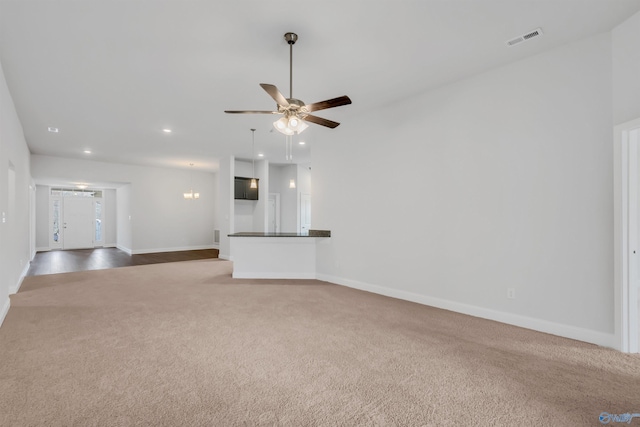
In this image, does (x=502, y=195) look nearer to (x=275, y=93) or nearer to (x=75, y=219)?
(x=275, y=93)

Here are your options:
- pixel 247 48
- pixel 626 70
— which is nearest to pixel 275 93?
pixel 247 48

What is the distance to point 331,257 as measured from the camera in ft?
18.5

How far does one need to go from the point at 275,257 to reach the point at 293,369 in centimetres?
362

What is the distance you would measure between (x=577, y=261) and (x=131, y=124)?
6.86 meters

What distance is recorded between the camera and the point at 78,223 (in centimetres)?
1143

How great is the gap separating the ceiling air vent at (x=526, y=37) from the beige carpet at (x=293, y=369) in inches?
115

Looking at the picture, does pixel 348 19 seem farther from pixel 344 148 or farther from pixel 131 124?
pixel 131 124

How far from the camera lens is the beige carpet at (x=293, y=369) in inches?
74.3

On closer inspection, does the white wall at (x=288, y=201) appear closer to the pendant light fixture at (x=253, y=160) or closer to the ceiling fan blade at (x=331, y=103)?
the pendant light fixture at (x=253, y=160)

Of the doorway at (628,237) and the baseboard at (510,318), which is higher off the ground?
the doorway at (628,237)

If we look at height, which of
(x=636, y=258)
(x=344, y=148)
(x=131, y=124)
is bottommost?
(x=636, y=258)

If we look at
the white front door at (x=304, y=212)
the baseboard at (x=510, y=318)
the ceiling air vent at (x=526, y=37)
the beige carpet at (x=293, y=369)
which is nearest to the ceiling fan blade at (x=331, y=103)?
the ceiling air vent at (x=526, y=37)

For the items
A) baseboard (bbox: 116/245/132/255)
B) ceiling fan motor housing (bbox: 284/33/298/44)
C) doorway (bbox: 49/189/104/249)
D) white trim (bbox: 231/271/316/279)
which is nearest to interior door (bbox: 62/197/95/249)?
doorway (bbox: 49/189/104/249)

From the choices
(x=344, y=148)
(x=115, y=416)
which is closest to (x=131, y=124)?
(x=344, y=148)
